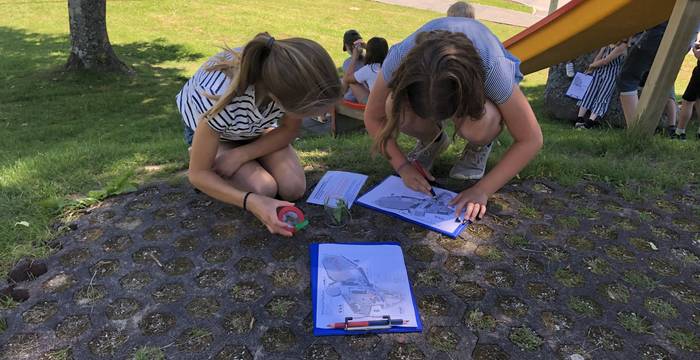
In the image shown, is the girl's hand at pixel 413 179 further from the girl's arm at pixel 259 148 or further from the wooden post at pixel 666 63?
the wooden post at pixel 666 63

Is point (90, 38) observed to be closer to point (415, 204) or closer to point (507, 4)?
point (415, 204)

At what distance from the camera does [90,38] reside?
6.11m

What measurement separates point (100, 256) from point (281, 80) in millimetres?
A: 1050

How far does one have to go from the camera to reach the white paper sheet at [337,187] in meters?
2.43

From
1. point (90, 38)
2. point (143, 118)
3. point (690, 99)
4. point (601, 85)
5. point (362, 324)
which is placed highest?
point (690, 99)

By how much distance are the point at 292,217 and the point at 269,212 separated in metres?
0.11

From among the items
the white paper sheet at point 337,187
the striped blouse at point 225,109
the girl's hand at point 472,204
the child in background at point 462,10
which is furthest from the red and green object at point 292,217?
the child in background at point 462,10

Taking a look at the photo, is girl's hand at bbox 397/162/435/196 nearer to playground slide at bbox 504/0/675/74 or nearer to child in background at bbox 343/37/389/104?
playground slide at bbox 504/0/675/74

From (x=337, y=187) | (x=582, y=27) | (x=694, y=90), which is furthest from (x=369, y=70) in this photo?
(x=694, y=90)

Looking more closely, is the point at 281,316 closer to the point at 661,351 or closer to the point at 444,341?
the point at 444,341

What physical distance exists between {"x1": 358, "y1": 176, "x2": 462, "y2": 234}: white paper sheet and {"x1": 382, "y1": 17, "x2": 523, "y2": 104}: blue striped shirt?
0.57 metres

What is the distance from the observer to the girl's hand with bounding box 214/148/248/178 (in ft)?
7.56

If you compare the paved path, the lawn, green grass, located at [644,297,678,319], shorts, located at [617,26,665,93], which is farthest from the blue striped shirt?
the paved path

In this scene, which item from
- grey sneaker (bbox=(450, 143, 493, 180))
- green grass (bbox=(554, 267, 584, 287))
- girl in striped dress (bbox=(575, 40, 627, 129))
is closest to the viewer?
green grass (bbox=(554, 267, 584, 287))
